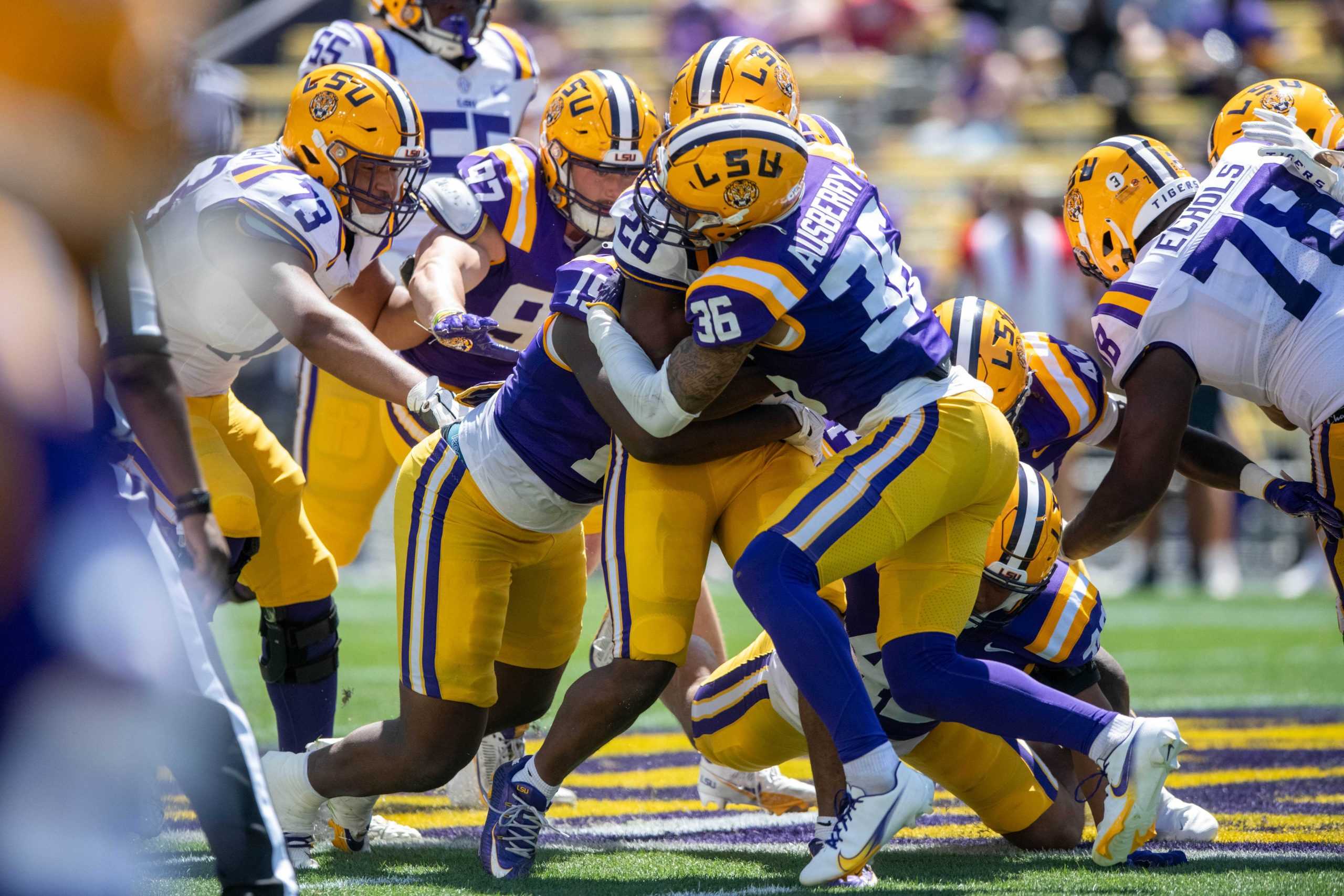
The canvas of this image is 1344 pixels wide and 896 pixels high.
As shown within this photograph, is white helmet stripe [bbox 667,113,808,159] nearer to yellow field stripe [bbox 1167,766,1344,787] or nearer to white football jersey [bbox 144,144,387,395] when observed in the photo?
white football jersey [bbox 144,144,387,395]

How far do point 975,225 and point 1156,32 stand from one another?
4323mm

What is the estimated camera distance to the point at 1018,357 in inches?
151

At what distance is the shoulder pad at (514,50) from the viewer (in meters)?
5.99

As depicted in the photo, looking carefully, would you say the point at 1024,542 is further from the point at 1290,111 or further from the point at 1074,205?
the point at 1290,111

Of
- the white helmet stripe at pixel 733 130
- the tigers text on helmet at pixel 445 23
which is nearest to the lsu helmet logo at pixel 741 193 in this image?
the white helmet stripe at pixel 733 130

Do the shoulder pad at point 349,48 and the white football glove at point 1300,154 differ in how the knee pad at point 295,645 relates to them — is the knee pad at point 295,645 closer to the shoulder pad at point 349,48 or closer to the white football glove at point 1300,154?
the shoulder pad at point 349,48

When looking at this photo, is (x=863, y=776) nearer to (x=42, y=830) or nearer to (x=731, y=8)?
(x=42, y=830)

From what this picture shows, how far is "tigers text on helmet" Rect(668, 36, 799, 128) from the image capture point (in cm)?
433

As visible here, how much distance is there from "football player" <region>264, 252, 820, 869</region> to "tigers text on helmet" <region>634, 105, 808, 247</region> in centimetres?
33

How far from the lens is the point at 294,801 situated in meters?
3.67

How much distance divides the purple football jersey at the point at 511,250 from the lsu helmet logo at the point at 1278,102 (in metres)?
2.00

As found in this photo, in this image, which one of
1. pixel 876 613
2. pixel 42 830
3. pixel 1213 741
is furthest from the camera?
pixel 1213 741

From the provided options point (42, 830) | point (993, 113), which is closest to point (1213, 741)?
point (42, 830)

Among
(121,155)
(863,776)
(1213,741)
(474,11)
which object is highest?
Result: (474,11)
